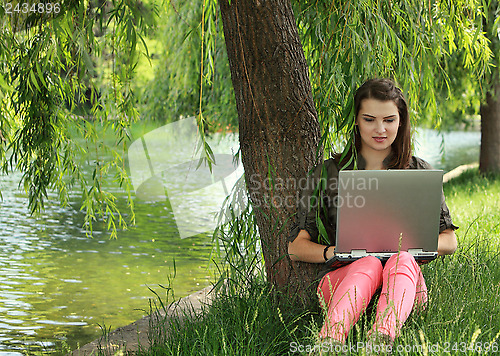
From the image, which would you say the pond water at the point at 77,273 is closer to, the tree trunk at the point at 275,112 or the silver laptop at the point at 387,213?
the tree trunk at the point at 275,112

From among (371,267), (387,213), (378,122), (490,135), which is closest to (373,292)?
(371,267)

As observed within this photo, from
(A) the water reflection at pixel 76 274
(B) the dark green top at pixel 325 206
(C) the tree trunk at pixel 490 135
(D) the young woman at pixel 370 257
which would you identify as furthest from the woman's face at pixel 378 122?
(C) the tree trunk at pixel 490 135

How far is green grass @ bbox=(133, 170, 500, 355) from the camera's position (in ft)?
9.13

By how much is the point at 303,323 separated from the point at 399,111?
1214mm

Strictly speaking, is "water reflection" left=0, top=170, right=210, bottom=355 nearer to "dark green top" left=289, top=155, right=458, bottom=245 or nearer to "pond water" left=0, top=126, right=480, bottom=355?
"pond water" left=0, top=126, right=480, bottom=355

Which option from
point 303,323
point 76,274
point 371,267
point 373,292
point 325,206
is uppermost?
point 325,206

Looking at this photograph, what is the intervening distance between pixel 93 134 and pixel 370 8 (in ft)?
7.61

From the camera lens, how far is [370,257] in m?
3.06

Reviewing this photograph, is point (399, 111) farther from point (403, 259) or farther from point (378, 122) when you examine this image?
point (403, 259)

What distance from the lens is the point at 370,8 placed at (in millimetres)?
3543

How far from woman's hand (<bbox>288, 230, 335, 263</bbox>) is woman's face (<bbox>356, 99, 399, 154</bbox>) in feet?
1.89

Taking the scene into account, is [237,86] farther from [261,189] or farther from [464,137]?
[464,137]

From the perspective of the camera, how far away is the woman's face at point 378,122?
322 cm

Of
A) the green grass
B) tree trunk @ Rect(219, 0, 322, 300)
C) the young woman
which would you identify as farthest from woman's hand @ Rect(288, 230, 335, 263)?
the green grass
